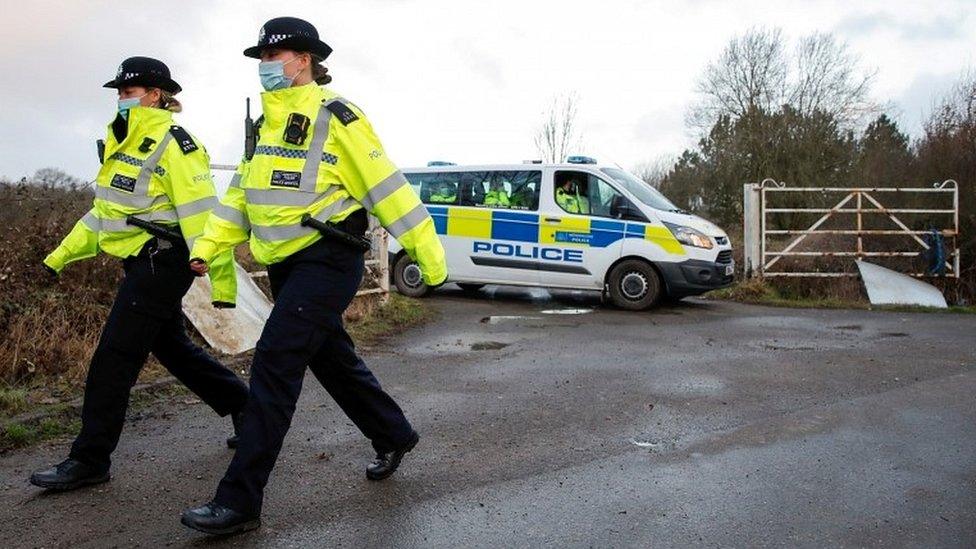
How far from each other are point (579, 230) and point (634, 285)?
1.05 metres

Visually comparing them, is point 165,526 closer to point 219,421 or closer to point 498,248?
point 219,421

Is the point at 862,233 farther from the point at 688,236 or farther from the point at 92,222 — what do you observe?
the point at 92,222

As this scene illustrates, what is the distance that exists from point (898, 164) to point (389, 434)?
47.8 ft

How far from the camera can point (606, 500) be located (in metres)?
3.98

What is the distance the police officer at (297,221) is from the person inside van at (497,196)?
8327 mm

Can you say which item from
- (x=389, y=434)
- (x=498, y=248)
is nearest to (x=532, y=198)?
(x=498, y=248)

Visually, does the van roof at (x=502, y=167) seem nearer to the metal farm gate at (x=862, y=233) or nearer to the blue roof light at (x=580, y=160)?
the blue roof light at (x=580, y=160)

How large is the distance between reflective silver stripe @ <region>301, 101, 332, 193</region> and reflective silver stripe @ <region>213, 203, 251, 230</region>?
1.46ft

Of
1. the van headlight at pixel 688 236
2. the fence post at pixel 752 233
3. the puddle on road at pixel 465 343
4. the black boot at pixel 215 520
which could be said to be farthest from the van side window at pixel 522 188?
the black boot at pixel 215 520

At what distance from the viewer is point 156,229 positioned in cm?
419

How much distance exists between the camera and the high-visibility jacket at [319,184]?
12.0ft

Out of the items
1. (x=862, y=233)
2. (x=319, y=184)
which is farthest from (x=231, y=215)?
(x=862, y=233)

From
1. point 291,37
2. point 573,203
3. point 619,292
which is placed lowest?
point 619,292

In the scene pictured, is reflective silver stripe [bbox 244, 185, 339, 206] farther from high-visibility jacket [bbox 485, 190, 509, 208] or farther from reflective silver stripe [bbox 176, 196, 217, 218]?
high-visibility jacket [bbox 485, 190, 509, 208]
